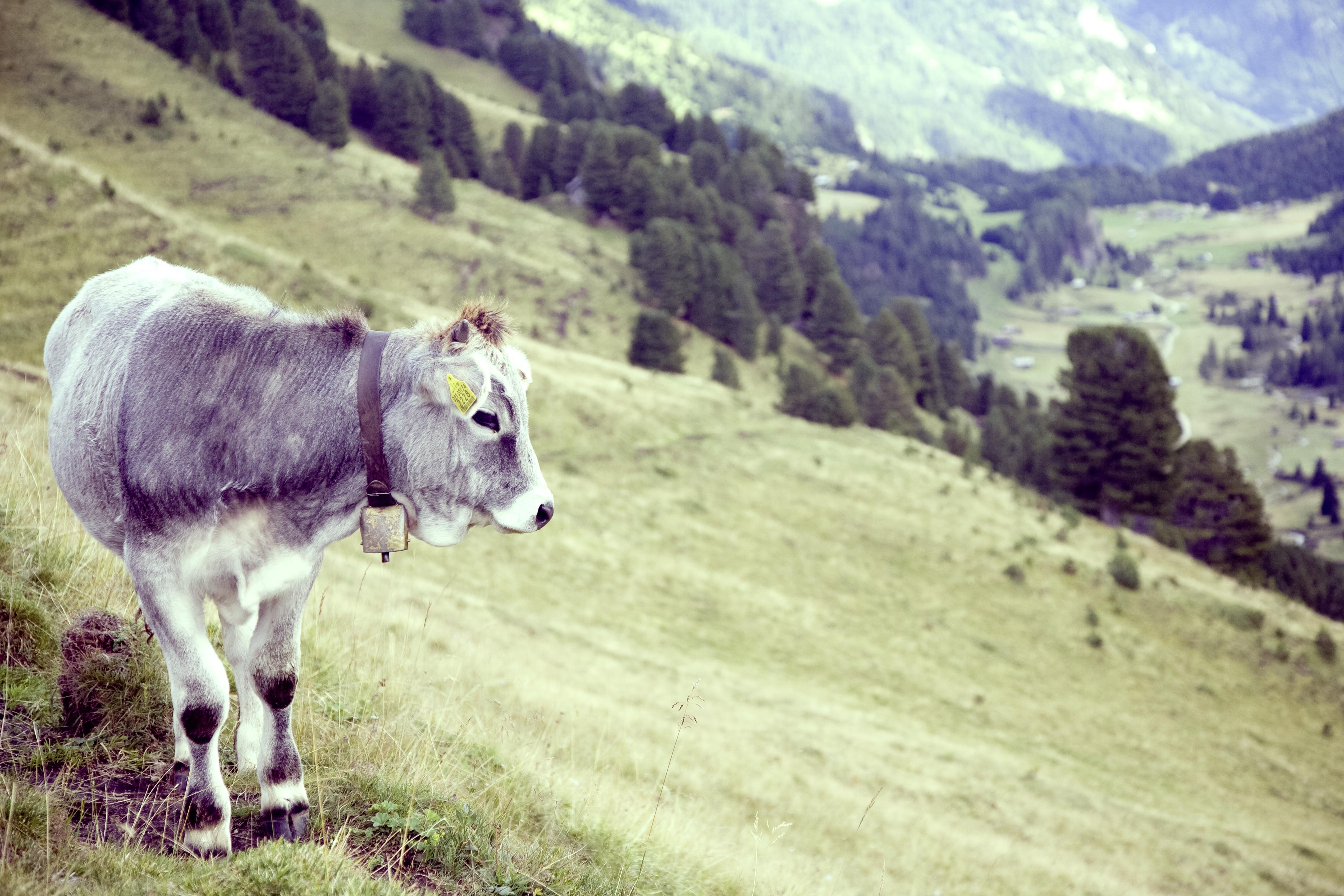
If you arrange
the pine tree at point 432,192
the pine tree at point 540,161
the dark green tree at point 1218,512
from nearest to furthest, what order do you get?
the dark green tree at point 1218,512
the pine tree at point 432,192
the pine tree at point 540,161

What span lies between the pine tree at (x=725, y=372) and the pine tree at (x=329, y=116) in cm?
3285

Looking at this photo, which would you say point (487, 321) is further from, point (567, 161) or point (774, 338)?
point (567, 161)

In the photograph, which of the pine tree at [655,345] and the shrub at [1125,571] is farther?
the pine tree at [655,345]

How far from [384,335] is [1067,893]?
12025 millimetres

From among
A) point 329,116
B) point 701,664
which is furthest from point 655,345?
point 701,664

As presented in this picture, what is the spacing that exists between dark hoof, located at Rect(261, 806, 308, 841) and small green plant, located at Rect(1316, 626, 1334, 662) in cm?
3495

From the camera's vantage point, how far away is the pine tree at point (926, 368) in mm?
75812

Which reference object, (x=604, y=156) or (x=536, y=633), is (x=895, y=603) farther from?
(x=604, y=156)

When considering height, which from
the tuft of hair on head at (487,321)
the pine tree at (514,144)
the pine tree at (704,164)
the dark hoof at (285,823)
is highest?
the pine tree at (704,164)

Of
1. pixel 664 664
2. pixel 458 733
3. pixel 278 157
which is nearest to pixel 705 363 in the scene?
pixel 278 157

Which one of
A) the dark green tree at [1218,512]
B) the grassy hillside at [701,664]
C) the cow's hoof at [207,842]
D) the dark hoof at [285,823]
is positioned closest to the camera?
the cow's hoof at [207,842]

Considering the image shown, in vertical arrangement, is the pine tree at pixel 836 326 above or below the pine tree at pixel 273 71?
below

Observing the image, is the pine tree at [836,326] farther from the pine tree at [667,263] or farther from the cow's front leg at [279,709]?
the cow's front leg at [279,709]

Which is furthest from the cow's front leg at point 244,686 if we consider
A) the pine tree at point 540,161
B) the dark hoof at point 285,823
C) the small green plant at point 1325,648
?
the pine tree at point 540,161
